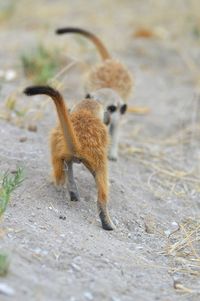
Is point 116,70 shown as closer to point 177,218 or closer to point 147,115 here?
point 147,115

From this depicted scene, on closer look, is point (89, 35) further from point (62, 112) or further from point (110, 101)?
point (62, 112)

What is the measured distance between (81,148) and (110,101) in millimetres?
1162

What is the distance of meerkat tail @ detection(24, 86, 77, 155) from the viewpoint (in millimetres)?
3193

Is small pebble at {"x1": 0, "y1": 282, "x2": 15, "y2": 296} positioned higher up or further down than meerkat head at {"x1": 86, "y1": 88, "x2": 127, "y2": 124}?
further down

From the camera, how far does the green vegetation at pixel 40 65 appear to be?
5493 millimetres

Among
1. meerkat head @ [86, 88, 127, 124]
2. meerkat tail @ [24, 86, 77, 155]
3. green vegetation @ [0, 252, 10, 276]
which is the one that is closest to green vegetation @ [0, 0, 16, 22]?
meerkat head @ [86, 88, 127, 124]

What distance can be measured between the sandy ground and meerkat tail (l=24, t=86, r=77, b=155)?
342mm

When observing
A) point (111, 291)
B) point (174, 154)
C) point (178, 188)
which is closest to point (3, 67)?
point (174, 154)

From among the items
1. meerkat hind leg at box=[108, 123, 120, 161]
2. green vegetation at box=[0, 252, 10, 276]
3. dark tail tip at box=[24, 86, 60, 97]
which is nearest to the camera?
green vegetation at box=[0, 252, 10, 276]

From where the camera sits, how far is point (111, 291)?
279 cm

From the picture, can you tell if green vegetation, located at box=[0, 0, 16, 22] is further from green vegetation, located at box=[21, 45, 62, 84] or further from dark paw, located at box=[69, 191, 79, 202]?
dark paw, located at box=[69, 191, 79, 202]

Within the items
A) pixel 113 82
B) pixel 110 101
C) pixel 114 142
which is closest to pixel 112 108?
pixel 110 101

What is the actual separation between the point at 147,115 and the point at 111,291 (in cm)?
322

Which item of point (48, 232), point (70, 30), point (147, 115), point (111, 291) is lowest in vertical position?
point (111, 291)
